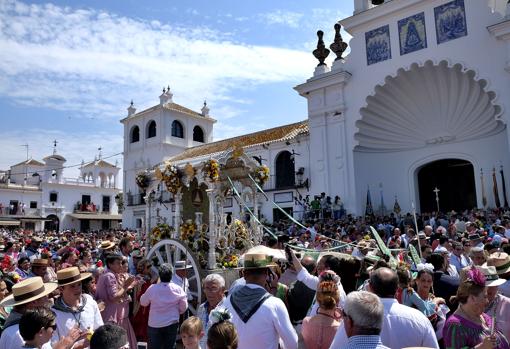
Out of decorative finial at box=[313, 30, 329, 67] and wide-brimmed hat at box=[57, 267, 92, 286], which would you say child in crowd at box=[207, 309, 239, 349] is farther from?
decorative finial at box=[313, 30, 329, 67]

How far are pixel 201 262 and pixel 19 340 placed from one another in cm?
532

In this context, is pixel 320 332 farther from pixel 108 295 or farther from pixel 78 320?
pixel 108 295

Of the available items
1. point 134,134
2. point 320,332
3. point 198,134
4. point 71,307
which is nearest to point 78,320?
point 71,307

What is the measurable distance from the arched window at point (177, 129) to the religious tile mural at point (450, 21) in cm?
2370

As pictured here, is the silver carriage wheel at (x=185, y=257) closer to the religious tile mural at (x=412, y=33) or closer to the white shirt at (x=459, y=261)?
the white shirt at (x=459, y=261)

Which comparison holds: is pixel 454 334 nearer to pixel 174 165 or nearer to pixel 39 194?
pixel 174 165

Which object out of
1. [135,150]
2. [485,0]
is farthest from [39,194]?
[485,0]

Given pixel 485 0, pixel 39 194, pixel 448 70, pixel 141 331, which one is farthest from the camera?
pixel 39 194

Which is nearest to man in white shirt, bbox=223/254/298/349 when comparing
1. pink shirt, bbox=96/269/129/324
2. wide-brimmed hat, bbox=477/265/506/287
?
wide-brimmed hat, bbox=477/265/506/287

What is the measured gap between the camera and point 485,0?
16406 millimetres

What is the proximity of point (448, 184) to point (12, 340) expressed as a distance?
1955 centimetres

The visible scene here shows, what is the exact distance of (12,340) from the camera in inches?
114

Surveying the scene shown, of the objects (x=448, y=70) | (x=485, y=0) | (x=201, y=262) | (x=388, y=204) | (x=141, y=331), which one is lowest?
(x=141, y=331)

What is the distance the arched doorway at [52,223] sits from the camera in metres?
44.4
